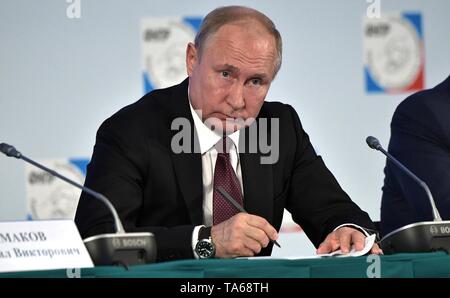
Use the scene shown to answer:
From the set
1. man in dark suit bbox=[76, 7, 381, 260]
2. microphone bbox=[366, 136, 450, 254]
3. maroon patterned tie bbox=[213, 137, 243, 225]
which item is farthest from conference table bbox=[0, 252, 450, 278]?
maroon patterned tie bbox=[213, 137, 243, 225]

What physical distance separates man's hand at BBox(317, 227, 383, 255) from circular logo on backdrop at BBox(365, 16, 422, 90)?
1.76m

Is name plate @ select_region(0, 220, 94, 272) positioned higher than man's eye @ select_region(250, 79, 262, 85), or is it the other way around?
man's eye @ select_region(250, 79, 262, 85)

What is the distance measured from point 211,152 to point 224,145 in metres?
0.06

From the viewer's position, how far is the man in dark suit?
3.10m

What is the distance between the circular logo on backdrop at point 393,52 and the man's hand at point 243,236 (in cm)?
206

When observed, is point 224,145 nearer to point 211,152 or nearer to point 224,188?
point 211,152

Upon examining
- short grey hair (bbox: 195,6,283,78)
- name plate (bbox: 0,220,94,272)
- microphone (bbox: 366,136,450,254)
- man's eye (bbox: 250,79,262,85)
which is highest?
short grey hair (bbox: 195,6,283,78)

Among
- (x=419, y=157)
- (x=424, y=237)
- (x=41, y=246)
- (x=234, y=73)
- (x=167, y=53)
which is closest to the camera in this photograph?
(x=41, y=246)

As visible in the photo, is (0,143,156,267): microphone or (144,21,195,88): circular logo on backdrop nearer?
(0,143,156,267): microphone

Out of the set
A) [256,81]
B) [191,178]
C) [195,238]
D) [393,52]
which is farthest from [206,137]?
[393,52]

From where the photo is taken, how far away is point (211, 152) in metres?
3.23

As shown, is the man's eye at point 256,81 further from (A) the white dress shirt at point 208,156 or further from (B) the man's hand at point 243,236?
(B) the man's hand at point 243,236

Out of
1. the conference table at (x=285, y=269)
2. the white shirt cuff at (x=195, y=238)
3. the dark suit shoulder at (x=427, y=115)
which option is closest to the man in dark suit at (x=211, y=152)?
the white shirt cuff at (x=195, y=238)

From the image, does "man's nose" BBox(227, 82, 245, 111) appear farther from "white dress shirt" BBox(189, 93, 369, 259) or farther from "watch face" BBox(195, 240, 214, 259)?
"watch face" BBox(195, 240, 214, 259)
